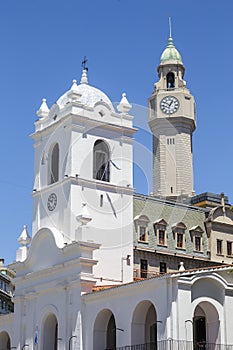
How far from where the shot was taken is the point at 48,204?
186 feet

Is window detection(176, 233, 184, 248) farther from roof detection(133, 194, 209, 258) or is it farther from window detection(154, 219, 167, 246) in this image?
window detection(154, 219, 167, 246)

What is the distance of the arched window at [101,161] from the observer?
184ft

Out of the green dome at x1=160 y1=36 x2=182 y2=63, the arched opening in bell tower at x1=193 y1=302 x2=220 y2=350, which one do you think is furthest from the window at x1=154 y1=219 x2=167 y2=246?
the green dome at x1=160 y1=36 x2=182 y2=63

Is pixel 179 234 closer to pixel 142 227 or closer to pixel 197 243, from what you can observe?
pixel 197 243

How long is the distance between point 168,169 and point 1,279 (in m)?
25.2

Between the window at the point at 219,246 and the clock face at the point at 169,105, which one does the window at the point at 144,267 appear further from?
the clock face at the point at 169,105

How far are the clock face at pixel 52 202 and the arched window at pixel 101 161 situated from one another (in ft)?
10.9

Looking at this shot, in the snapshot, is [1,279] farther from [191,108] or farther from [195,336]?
[195,336]

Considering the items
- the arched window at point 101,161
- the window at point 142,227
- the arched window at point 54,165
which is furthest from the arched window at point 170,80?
the arched window at point 101,161

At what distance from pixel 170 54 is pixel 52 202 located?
157 ft

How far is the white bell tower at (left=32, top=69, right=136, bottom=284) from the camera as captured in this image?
176ft

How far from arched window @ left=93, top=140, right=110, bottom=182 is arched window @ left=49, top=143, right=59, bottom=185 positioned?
3.02 metres

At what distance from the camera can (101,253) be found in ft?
175

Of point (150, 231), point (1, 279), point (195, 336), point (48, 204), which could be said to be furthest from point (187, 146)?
point (195, 336)
